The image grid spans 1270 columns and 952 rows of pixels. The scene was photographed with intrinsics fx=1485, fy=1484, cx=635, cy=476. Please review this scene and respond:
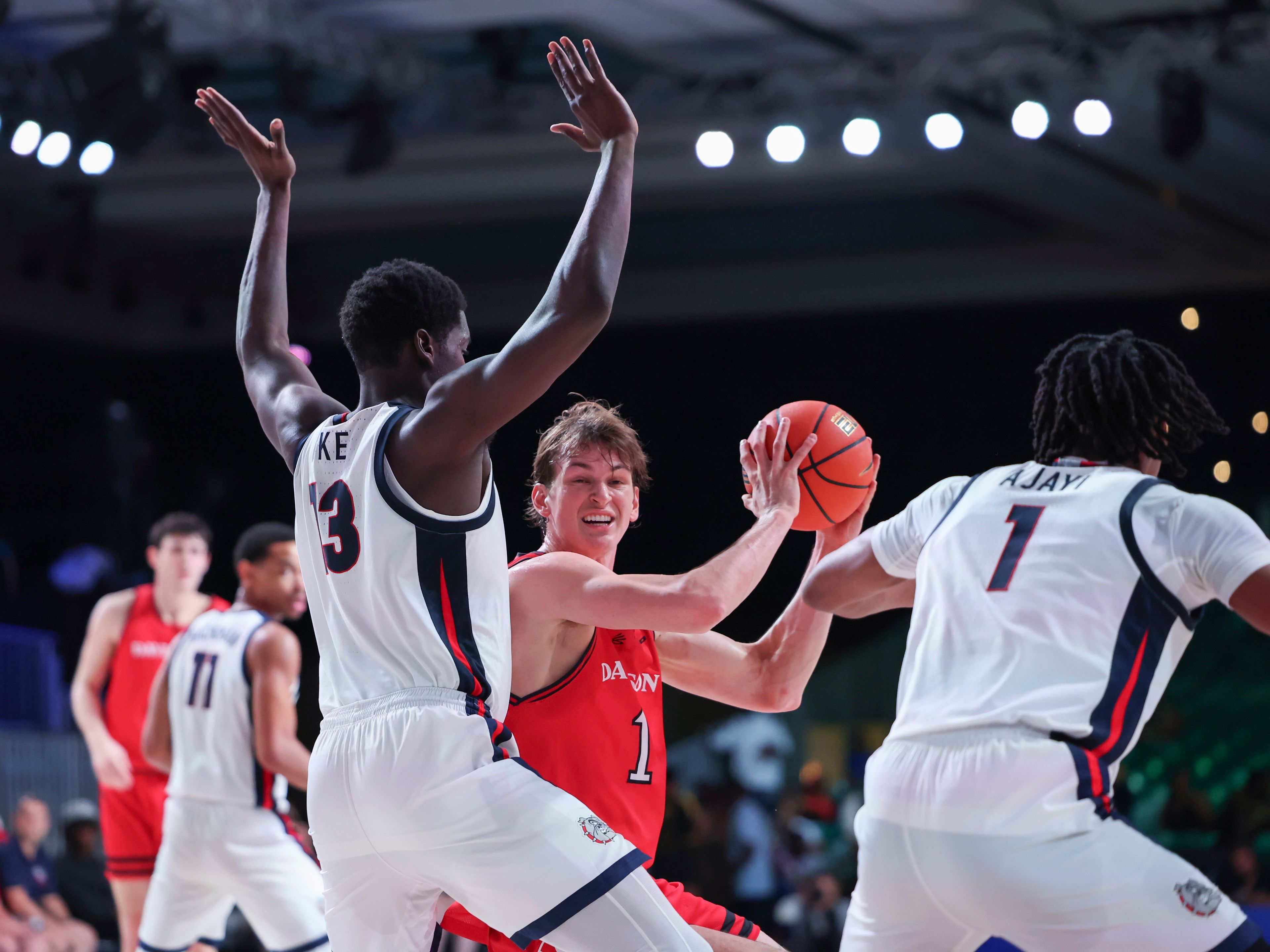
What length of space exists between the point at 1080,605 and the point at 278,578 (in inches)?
178

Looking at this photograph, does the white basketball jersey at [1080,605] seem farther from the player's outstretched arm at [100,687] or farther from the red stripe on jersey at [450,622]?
the player's outstretched arm at [100,687]

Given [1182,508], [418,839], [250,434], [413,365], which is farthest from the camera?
[250,434]

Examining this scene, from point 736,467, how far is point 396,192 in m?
3.34

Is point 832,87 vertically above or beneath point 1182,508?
above

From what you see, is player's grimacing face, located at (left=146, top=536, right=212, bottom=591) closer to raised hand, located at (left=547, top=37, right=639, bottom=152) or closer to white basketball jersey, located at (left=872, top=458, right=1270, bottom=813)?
raised hand, located at (left=547, top=37, right=639, bottom=152)

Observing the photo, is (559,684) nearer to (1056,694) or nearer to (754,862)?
(1056,694)

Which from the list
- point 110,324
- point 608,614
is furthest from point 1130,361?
point 110,324

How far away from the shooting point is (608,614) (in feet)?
11.3

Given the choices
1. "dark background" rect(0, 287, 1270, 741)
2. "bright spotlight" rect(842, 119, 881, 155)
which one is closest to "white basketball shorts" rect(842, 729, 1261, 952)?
"dark background" rect(0, 287, 1270, 741)

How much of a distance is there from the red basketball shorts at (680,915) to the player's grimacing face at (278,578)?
3161 millimetres

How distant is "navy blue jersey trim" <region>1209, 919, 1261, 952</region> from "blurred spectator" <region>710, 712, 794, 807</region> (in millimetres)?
8763

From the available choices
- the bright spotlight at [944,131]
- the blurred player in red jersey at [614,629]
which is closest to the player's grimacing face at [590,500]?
the blurred player in red jersey at [614,629]

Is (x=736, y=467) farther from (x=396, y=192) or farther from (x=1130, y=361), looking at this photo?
(x=1130, y=361)

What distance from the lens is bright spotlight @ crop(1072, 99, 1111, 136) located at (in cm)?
892
